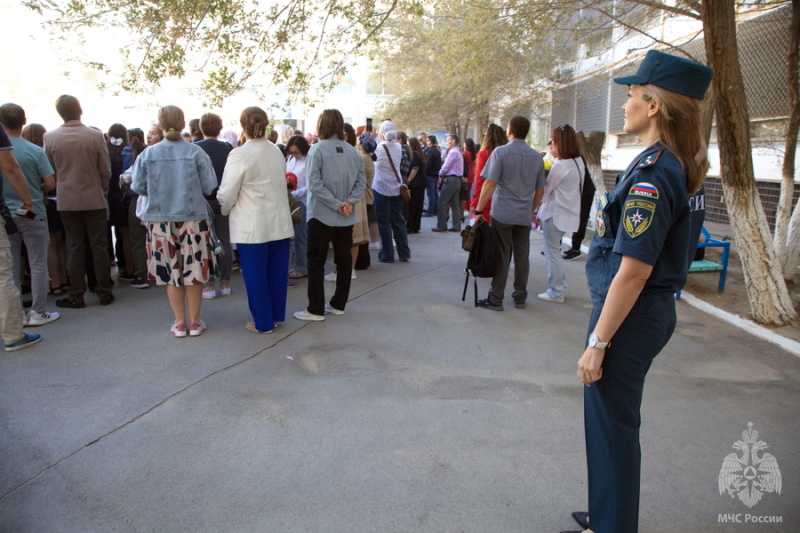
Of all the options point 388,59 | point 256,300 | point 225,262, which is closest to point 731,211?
point 256,300

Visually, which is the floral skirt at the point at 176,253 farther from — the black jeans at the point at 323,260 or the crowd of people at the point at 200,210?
the black jeans at the point at 323,260

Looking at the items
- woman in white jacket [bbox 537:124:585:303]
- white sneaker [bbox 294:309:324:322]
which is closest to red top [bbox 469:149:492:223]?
woman in white jacket [bbox 537:124:585:303]

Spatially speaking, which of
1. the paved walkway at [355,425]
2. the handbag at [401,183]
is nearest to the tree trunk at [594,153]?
the handbag at [401,183]

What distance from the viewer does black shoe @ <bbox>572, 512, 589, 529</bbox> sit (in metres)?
2.60

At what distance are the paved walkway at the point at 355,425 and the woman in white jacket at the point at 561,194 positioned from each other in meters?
1.12

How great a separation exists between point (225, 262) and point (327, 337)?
2.07 meters

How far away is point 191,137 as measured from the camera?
25.4 feet

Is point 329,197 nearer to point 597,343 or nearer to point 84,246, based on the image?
point 84,246

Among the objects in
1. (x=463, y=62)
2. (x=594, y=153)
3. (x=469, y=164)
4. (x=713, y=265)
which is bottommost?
(x=713, y=265)

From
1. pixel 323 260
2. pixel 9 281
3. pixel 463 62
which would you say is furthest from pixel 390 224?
pixel 9 281

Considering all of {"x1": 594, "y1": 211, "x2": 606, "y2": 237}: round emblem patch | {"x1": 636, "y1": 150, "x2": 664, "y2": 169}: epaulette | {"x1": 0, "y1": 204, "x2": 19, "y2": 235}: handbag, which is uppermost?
{"x1": 636, "y1": 150, "x2": 664, "y2": 169}: epaulette

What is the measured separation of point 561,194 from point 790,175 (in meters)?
2.98

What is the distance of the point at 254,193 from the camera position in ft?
16.1

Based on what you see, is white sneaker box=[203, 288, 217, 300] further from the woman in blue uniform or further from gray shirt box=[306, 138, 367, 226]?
the woman in blue uniform
